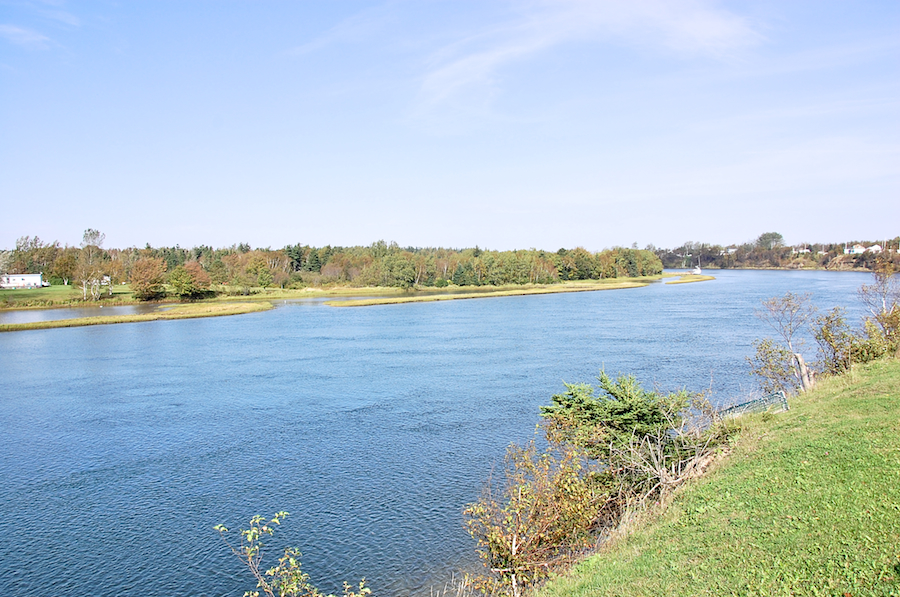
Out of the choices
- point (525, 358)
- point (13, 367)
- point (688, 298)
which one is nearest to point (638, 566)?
point (525, 358)

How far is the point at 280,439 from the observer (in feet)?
78.7

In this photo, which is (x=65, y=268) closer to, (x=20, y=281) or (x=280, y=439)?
(x=20, y=281)

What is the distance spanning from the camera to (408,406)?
28266 mm

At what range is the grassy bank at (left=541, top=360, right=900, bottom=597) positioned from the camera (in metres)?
8.06

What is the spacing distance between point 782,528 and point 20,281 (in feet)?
471

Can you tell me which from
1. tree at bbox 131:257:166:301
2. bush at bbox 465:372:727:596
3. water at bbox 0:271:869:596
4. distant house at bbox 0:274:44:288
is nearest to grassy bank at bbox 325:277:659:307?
tree at bbox 131:257:166:301

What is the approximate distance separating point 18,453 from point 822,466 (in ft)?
84.6

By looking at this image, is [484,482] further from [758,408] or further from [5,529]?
[5,529]

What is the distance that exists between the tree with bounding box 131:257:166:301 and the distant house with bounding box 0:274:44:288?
1452 inches

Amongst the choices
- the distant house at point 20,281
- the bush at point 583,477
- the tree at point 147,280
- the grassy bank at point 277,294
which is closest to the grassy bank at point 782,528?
the bush at point 583,477

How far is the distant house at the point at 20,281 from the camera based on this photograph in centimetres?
11996

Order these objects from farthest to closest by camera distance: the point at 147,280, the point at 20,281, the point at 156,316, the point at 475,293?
the point at 20,281 → the point at 475,293 → the point at 147,280 → the point at 156,316

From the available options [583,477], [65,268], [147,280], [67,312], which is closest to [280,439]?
[583,477]

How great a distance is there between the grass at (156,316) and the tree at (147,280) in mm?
10215
